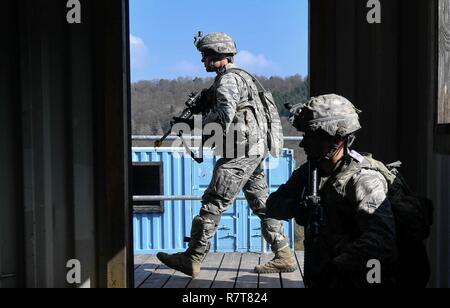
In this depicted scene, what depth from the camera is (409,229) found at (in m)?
2.35

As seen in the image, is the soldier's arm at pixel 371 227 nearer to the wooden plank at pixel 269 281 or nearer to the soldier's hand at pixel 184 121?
the wooden plank at pixel 269 281

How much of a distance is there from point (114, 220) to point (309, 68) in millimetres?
1624

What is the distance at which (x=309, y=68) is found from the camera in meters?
3.69

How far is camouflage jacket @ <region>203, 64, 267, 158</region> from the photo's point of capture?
4527 mm

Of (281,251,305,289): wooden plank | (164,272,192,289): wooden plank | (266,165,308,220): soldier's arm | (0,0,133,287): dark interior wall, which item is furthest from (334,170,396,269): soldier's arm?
(164,272,192,289): wooden plank

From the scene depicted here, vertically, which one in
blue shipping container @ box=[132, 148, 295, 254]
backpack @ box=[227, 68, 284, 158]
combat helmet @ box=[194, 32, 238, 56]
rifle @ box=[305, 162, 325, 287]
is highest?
combat helmet @ box=[194, 32, 238, 56]

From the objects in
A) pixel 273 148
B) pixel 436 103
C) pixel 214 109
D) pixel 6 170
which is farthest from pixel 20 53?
pixel 436 103

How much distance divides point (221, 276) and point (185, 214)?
4859mm

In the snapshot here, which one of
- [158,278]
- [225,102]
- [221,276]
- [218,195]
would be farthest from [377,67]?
[158,278]

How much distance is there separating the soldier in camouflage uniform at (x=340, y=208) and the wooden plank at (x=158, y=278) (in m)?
2.08

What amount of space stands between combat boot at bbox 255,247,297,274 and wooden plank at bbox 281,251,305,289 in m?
0.05

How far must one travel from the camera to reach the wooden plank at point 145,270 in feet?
15.7

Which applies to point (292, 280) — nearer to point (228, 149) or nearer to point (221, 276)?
point (221, 276)

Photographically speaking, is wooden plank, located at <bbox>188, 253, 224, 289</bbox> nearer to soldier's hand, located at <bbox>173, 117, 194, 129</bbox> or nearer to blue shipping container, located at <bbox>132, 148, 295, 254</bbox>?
soldier's hand, located at <bbox>173, 117, 194, 129</bbox>
